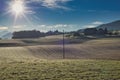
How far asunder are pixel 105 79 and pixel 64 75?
300 centimetres

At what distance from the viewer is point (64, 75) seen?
44.4 ft

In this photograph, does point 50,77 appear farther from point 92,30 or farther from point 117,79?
point 92,30

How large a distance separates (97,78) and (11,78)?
233 inches

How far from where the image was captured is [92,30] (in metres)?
180

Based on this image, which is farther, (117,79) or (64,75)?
(64,75)

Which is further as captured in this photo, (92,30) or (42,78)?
(92,30)

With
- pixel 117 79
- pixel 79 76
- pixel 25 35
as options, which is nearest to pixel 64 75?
pixel 79 76

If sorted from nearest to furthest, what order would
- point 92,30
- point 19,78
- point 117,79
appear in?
point 117,79 → point 19,78 → point 92,30

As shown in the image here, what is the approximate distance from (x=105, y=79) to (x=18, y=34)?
630 ft

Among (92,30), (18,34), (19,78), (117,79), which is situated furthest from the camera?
(18,34)

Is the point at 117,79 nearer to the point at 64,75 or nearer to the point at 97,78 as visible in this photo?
the point at 97,78

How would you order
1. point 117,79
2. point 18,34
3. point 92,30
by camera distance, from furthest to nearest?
point 18,34 → point 92,30 → point 117,79

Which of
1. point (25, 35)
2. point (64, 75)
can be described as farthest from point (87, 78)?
point (25, 35)

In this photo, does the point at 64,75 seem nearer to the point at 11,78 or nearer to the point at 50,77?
the point at 50,77
